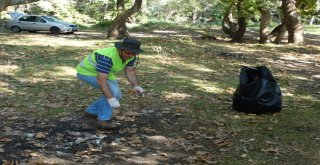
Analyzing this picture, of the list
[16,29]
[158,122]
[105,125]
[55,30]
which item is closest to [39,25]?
[55,30]

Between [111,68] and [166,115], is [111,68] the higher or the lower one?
the higher one

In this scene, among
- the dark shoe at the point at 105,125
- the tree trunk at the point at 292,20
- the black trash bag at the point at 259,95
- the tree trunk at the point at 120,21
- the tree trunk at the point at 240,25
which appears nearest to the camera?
the dark shoe at the point at 105,125

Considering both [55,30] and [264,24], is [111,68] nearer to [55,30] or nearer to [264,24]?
[264,24]

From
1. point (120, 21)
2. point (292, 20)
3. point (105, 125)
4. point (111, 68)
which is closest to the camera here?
point (111, 68)

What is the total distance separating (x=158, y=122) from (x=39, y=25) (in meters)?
22.3

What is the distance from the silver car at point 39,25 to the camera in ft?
85.8

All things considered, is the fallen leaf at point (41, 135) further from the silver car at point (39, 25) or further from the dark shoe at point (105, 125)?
the silver car at point (39, 25)

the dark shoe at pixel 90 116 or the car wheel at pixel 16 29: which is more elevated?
the car wheel at pixel 16 29

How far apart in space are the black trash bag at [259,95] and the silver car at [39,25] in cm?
2055

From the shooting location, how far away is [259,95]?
6.73 meters

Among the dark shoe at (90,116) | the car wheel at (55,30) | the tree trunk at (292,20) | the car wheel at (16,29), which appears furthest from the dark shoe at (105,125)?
the car wheel at (16,29)

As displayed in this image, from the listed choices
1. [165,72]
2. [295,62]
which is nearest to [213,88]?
[165,72]

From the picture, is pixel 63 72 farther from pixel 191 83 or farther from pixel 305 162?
pixel 305 162

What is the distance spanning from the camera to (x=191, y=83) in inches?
377
